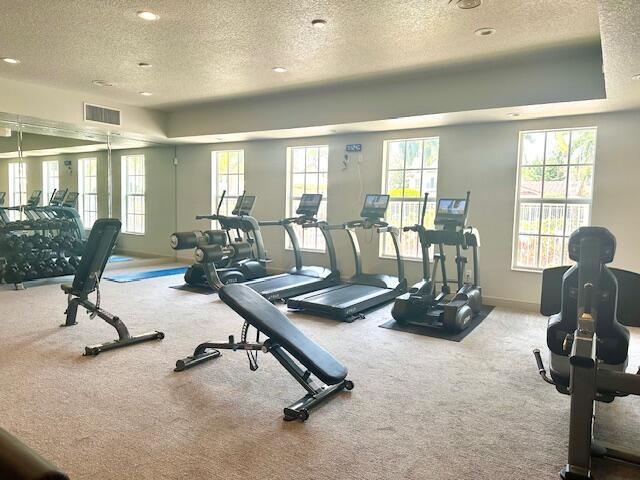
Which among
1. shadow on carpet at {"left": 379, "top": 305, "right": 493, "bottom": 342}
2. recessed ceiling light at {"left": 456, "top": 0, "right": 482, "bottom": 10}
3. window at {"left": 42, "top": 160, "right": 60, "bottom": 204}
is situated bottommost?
shadow on carpet at {"left": 379, "top": 305, "right": 493, "bottom": 342}

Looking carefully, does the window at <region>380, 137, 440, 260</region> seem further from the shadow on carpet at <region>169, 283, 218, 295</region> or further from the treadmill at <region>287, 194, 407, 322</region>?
the shadow on carpet at <region>169, 283, 218, 295</region>

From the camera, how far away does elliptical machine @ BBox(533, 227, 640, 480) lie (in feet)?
7.31

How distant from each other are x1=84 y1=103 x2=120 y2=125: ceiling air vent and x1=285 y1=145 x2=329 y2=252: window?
2.89 metres

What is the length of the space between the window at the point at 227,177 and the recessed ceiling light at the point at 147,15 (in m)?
4.66

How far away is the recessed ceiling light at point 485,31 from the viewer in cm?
411

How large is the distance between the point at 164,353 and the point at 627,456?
3.34 m

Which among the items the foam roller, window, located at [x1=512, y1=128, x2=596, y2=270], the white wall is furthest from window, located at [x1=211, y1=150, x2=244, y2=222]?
the foam roller

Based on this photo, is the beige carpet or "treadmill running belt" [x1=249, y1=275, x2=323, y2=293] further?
"treadmill running belt" [x1=249, y1=275, x2=323, y2=293]

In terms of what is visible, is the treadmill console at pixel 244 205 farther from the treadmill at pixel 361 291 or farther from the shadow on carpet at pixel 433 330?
the shadow on carpet at pixel 433 330

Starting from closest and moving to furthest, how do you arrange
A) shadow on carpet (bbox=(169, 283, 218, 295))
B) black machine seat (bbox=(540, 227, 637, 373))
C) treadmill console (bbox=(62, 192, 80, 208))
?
1. black machine seat (bbox=(540, 227, 637, 373))
2. shadow on carpet (bbox=(169, 283, 218, 295))
3. treadmill console (bbox=(62, 192, 80, 208))

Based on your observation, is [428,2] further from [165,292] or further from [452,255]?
[165,292]

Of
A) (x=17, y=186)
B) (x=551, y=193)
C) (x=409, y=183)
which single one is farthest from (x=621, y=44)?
(x=17, y=186)

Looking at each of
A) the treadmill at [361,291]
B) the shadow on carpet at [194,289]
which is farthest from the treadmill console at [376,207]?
the shadow on carpet at [194,289]

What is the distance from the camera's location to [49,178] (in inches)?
293
